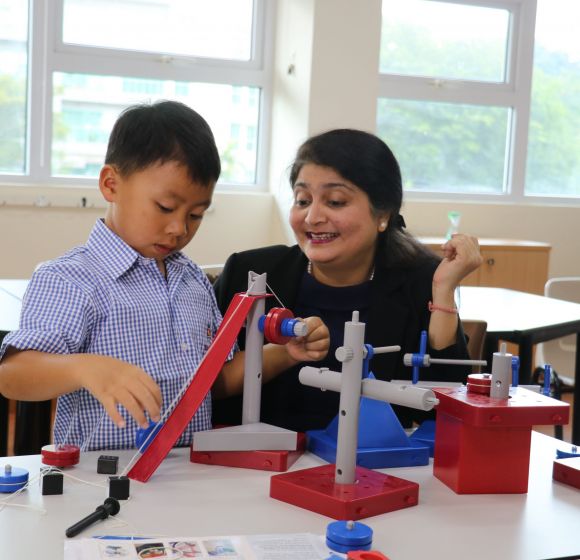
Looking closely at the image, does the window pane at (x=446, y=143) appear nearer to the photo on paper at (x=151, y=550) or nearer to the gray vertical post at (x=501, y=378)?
the gray vertical post at (x=501, y=378)

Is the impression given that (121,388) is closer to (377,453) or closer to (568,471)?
(377,453)

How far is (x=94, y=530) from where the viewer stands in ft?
3.54

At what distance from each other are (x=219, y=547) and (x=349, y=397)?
279 mm

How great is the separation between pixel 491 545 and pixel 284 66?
443cm

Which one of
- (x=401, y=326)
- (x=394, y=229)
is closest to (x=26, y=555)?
(x=401, y=326)

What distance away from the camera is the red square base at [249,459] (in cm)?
136

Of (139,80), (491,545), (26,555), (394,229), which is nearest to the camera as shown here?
(26,555)

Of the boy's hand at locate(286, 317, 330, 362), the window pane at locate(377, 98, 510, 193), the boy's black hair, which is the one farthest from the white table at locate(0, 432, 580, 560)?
the window pane at locate(377, 98, 510, 193)

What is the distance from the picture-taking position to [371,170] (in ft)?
6.29

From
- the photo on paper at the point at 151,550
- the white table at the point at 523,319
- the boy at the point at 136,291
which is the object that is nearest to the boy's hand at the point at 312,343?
the boy at the point at 136,291

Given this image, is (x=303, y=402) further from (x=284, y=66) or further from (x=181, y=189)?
(x=284, y=66)

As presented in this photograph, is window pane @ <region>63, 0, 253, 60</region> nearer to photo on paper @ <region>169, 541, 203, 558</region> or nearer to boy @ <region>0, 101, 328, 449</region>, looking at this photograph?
boy @ <region>0, 101, 328, 449</region>

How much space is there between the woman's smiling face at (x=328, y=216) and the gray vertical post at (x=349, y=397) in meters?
0.66

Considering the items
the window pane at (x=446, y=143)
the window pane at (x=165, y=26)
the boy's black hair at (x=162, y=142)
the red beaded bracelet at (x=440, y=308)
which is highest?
the window pane at (x=165, y=26)
